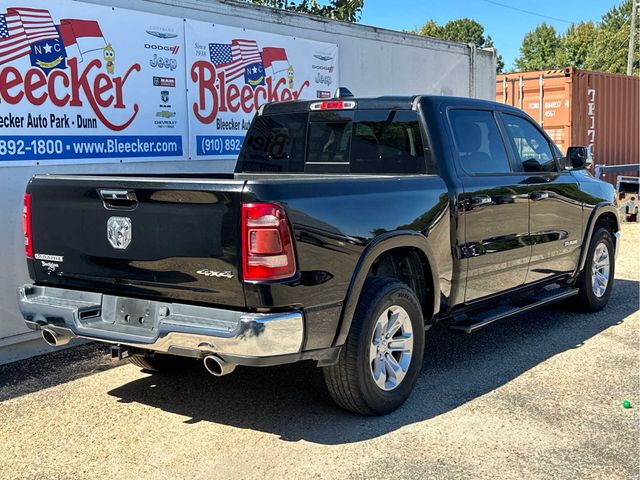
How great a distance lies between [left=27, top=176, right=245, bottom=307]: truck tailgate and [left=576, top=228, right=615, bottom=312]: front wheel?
4.29 meters

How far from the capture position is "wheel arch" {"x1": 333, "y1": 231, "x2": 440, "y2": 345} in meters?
4.17

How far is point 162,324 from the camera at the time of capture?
12.9ft

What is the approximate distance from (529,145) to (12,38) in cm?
422

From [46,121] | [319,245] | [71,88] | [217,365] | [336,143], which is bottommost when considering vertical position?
[217,365]

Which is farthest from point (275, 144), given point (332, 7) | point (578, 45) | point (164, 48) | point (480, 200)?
point (578, 45)

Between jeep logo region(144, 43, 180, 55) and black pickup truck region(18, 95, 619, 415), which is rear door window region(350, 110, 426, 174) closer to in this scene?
black pickup truck region(18, 95, 619, 415)

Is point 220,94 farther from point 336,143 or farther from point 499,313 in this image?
point 499,313

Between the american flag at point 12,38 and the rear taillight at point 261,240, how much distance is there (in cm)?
317

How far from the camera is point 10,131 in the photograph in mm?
5785

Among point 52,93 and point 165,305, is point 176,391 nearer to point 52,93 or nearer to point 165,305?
point 165,305

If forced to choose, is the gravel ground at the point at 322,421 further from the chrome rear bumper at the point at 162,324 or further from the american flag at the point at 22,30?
the american flag at the point at 22,30

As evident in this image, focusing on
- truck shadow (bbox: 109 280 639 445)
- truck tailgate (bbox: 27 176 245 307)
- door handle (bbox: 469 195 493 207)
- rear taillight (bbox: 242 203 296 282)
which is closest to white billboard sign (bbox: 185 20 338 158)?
truck shadow (bbox: 109 280 639 445)

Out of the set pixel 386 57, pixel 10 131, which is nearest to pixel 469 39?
pixel 386 57

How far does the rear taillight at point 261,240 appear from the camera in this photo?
146 inches
